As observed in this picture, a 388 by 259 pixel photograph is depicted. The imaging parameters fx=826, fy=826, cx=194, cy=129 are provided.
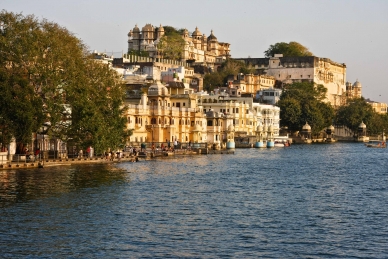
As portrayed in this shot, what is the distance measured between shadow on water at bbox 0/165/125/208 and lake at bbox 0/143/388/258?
0.06 metres

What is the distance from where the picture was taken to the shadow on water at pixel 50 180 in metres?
46.9

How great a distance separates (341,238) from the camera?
3538 centimetres

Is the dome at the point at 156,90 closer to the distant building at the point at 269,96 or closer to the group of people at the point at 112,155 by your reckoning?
the group of people at the point at 112,155

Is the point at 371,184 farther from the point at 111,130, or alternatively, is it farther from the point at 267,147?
the point at 267,147

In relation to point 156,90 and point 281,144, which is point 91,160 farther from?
point 281,144

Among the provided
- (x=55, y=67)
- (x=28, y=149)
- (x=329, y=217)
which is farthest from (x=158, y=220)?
(x=28, y=149)

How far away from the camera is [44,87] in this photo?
65875 millimetres

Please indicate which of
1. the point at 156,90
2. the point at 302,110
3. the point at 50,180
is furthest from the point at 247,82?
the point at 50,180

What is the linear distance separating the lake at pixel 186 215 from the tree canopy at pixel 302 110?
316 feet

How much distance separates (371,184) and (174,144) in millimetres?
39819

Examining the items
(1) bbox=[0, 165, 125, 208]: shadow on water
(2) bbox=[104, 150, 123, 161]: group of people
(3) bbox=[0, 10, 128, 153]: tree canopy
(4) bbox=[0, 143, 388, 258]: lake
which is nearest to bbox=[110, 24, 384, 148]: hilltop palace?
(2) bbox=[104, 150, 123, 161]: group of people

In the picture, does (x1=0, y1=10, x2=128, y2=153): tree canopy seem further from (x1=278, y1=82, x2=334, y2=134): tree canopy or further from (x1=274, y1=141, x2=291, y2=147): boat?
(x1=278, y1=82, x2=334, y2=134): tree canopy

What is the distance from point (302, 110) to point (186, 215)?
12986cm

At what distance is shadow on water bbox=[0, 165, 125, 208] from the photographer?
154 ft
